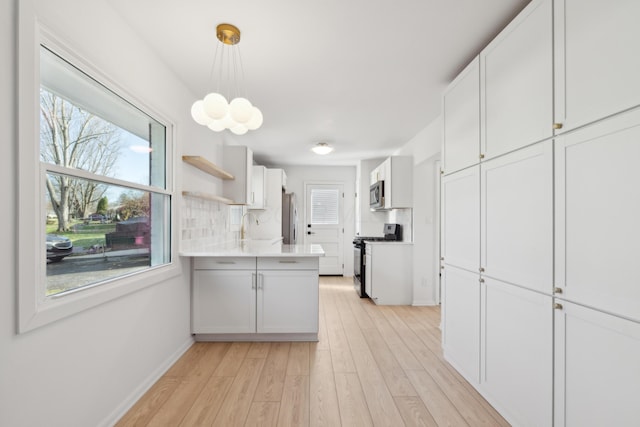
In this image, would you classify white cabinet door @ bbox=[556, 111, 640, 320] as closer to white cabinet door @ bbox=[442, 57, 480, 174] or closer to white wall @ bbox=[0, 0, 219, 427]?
white cabinet door @ bbox=[442, 57, 480, 174]

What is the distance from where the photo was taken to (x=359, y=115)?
3.57 meters

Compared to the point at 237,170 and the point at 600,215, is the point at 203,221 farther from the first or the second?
the point at 600,215

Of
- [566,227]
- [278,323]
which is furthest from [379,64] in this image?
[278,323]

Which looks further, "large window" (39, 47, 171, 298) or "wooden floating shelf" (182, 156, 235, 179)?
"wooden floating shelf" (182, 156, 235, 179)

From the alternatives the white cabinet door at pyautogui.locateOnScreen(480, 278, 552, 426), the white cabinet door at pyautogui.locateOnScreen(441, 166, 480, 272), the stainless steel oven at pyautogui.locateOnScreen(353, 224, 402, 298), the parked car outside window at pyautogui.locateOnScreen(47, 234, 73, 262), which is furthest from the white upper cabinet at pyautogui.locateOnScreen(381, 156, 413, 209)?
the parked car outside window at pyautogui.locateOnScreen(47, 234, 73, 262)

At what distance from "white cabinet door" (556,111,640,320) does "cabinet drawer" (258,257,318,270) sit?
1.94m

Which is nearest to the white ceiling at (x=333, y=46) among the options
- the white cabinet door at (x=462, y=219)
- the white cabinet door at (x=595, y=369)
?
the white cabinet door at (x=462, y=219)

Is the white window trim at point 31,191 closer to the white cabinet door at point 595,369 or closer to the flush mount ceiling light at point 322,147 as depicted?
the white cabinet door at point 595,369

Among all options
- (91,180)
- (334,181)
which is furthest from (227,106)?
(334,181)

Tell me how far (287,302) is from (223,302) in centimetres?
60

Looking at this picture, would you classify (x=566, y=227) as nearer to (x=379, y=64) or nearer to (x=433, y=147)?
(x=379, y=64)

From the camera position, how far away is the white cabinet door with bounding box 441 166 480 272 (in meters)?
2.14

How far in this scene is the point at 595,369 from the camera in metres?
1.24

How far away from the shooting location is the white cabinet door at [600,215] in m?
1.10
